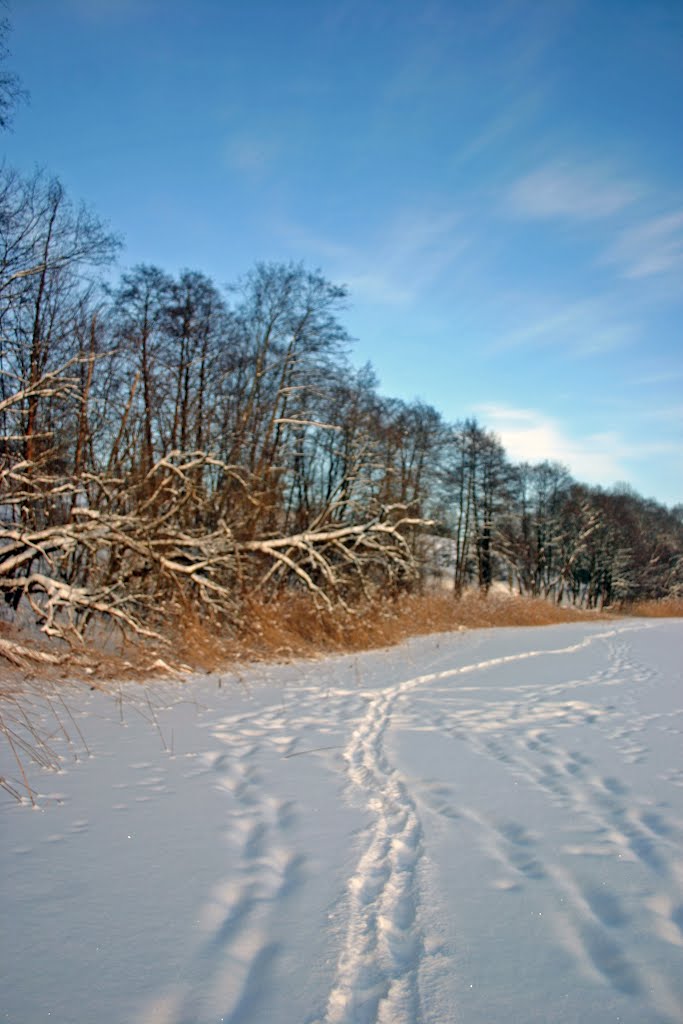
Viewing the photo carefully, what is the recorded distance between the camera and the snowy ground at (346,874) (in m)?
2.38

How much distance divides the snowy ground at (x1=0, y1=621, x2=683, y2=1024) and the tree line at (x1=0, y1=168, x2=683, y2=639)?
3495mm

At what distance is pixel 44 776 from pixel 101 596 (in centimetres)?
436

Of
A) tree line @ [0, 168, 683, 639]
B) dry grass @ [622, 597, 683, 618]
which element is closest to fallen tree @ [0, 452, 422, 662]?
tree line @ [0, 168, 683, 639]

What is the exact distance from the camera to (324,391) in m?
19.8

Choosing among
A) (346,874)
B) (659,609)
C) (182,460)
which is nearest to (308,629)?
(182,460)

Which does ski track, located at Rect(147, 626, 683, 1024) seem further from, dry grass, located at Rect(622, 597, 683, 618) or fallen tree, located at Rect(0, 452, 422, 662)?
dry grass, located at Rect(622, 597, 683, 618)

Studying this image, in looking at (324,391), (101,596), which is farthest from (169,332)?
(101,596)

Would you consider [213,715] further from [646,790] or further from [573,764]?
[646,790]

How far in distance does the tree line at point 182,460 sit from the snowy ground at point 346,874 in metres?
3.49

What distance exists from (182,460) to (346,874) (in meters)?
11.8

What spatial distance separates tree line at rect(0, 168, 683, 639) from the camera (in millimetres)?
9320

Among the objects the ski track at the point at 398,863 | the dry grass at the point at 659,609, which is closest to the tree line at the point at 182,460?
the ski track at the point at 398,863

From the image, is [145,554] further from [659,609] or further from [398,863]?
[659,609]

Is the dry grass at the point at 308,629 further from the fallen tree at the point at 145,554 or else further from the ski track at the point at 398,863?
the ski track at the point at 398,863
